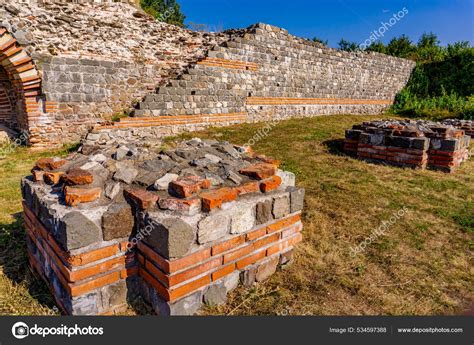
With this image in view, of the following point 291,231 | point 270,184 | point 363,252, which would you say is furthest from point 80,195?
point 363,252

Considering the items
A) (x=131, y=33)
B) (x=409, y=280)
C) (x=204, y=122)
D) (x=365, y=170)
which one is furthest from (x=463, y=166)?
(x=131, y=33)

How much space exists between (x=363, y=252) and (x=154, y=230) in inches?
82.1

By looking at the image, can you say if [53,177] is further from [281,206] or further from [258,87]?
[258,87]

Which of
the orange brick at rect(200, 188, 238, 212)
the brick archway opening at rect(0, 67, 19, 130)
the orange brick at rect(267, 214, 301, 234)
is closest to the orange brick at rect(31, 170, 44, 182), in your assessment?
the orange brick at rect(200, 188, 238, 212)

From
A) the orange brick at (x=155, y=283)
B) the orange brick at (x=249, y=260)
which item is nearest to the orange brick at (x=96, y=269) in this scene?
the orange brick at (x=155, y=283)

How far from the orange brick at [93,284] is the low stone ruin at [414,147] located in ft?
17.2

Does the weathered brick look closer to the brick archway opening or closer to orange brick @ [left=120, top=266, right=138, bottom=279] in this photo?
orange brick @ [left=120, top=266, right=138, bottom=279]

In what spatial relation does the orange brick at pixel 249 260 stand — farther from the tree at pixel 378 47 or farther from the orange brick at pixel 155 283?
the tree at pixel 378 47

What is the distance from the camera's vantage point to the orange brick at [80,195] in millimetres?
1995

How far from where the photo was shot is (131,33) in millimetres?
8086

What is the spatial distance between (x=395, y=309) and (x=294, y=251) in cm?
96

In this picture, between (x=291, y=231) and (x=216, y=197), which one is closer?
(x=216, y=197)

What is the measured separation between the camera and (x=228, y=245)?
7.01ft

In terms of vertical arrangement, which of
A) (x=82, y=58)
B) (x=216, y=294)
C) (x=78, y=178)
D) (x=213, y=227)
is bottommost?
(x=216, y=294)
